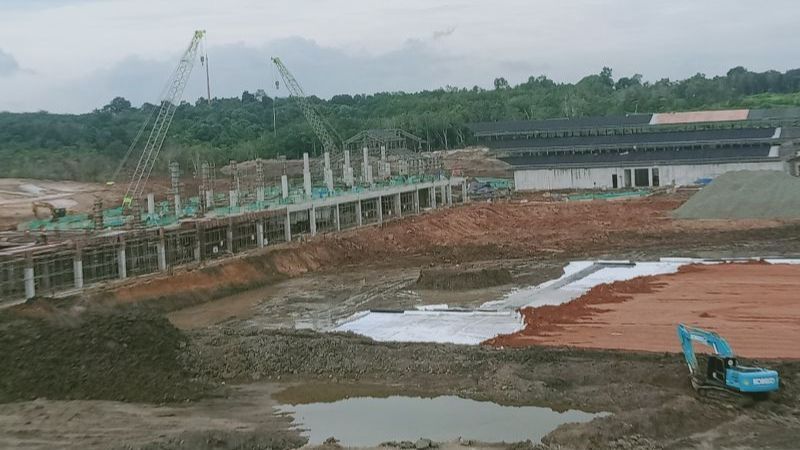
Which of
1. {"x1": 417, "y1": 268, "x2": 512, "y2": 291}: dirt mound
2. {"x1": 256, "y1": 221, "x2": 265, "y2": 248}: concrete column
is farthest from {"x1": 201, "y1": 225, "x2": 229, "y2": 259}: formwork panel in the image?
{"x1": 417, "y1": 268, "x2": 512, "y2": 291}: dirt mound

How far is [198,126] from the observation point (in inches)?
5044

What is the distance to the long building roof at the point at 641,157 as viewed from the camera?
82.4m

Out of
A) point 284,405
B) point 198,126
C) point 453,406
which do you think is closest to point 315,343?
point 284,405

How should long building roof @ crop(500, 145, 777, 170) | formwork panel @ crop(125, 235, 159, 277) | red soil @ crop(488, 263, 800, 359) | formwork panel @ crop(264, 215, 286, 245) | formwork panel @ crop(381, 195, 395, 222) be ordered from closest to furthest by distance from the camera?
red soil @ crop(488, 263, 800, 359) < formwork panel @ crop(125, 235, 159, 277) < formwork panel @ crop(264, 215, 286, 245) < formwork panel @ crop(381, 195, 395, 222) < long building roof @ crop(500, 145, 777, 170)

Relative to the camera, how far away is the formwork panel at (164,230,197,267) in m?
40.7

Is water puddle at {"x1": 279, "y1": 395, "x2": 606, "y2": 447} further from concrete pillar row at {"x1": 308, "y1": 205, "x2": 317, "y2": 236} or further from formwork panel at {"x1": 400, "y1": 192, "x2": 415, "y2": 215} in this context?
formwork panel at {"x1": 400, "y1": 192, "x2": 415, "y2": 215}

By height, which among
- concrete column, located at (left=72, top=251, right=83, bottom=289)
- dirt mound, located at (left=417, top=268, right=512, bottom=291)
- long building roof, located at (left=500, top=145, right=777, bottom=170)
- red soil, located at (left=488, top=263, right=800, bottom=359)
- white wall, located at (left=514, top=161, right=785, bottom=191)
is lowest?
red soil, located at (left=488, top=263, right=800, bottom=359)

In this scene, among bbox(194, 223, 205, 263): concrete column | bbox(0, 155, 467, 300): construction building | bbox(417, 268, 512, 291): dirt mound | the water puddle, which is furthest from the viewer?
bbox(194, 223, 205, 263): concrete column

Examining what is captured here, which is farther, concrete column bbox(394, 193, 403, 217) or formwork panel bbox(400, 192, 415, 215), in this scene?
formwork panel bbox(400, 192, 415, 215)

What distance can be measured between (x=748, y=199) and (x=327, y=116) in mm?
88712

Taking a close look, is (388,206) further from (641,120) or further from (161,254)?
(641,120)

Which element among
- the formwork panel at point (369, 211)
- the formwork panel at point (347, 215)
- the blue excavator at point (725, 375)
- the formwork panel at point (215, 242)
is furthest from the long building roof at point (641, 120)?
the blue excavator at point (725, 375)

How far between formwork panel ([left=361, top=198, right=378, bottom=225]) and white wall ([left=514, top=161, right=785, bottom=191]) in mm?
32329

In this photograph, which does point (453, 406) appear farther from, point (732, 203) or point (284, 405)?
point (732, 203)
